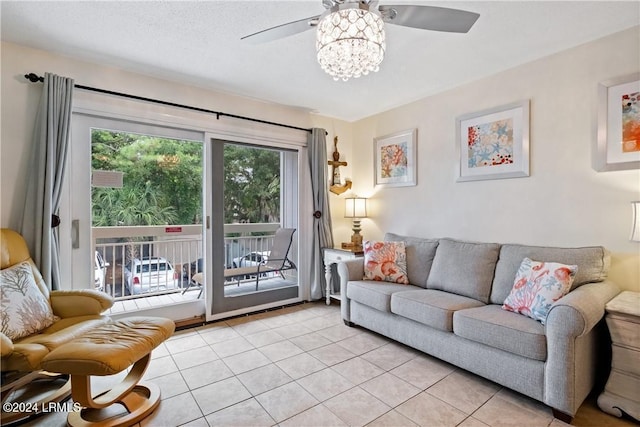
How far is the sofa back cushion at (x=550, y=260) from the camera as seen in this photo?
2.13m

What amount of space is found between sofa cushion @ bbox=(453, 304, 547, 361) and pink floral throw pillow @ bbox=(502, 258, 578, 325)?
0.06 metres

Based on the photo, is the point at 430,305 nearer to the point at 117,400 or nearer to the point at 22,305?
the point at 117,400

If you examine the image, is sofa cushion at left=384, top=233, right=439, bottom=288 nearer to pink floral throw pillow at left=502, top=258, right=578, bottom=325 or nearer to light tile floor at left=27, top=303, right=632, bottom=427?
light tile floor at left=27, top=303, right=632, bottom=427

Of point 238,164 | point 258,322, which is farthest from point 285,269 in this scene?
point 238,164

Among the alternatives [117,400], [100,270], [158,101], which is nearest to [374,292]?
[117,400]

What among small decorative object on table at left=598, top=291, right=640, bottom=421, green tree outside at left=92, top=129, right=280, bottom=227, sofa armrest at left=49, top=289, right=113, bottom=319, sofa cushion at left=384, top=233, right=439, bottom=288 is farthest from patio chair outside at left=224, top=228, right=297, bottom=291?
small decorative object on table at left=598, top=291, right=640, bottom=421

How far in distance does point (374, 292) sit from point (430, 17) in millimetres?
2090

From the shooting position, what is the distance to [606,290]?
6.56 ft

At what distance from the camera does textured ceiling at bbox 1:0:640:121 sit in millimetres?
1939

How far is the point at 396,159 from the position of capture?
3.75 metres

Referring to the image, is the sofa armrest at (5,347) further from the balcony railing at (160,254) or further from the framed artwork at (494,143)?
the framed artwork at (494,143)

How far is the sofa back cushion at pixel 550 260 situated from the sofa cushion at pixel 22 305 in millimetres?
3125

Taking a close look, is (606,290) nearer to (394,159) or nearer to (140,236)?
(394,159)

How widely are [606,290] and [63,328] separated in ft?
11.2
